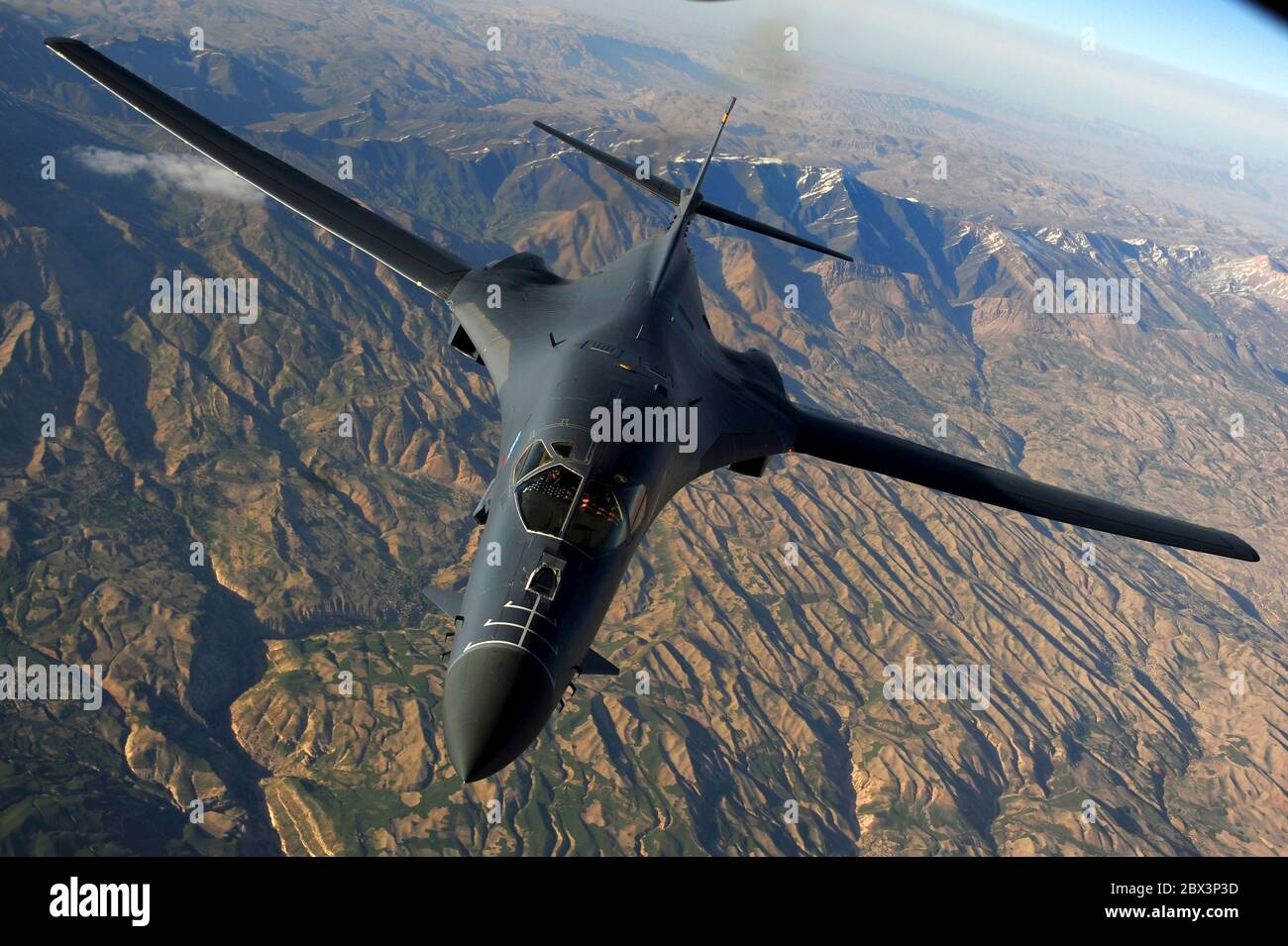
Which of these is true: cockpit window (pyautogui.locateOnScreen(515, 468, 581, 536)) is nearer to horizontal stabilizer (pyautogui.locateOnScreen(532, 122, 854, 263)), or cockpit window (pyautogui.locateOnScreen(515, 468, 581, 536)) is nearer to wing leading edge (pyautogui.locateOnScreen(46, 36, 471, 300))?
wing leading edge (pyautogui.locateOnScreen(46, 36, 471, 300))

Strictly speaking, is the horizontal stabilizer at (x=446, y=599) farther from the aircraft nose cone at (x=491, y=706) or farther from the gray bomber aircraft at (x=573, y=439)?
the aircraft nose cone at (x=491, y=706)

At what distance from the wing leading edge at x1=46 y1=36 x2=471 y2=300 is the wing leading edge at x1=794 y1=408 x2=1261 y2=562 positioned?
43.0ft

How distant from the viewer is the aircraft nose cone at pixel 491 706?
11.7 meters

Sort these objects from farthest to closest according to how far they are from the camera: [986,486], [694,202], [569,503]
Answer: [694,202] → [986,486] → [569,503]

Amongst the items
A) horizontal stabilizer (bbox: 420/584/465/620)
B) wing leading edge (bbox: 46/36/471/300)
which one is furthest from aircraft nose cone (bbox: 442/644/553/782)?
wing leading edge (bbox: 46/36/471/300)

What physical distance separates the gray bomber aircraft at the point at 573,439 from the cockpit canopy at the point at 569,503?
3 cm

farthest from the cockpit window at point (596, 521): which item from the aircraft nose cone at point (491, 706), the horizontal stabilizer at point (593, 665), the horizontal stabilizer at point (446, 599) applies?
the horizontal stabilizer at point (446, 599)

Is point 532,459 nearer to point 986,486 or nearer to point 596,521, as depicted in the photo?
point 596,521

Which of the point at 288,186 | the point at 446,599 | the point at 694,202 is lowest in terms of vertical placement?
the point at 446,599

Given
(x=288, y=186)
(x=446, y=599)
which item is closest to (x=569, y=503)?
(x=446, y=599)

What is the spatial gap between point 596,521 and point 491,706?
4.06 meters

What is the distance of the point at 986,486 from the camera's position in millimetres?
21906

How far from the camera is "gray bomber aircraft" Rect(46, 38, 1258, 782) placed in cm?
1275
